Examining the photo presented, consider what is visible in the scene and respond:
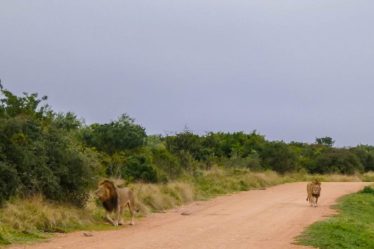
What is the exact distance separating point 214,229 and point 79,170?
4483mm

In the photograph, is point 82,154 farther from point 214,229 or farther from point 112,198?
point 214,229

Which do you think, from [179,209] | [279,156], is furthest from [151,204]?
[279,156]

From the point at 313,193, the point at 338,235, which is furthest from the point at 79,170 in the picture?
the point at 313,193

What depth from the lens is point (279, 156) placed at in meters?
54.6

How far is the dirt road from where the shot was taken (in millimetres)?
14227

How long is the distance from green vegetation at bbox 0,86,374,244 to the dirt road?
103 centimetres

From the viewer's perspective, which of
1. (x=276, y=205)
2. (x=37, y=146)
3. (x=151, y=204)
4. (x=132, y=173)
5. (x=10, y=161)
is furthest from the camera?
(x=132, y=173)

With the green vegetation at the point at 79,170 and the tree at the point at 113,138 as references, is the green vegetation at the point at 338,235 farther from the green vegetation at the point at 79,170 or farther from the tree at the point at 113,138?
the tree at the point at 113,138

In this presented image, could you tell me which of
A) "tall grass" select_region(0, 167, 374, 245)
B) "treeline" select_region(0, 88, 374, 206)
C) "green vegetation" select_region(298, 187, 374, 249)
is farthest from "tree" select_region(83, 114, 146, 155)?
"green vegetation" select_region(298, 187, 374, 249)

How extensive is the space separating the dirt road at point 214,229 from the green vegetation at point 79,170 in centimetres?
103

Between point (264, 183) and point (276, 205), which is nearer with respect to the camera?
point (276, 205)

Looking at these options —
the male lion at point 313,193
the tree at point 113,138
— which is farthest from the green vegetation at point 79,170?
the male lion at point 313,193

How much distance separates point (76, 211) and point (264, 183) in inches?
1010

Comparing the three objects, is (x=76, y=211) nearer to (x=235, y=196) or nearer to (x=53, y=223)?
(x=53, y=223)
